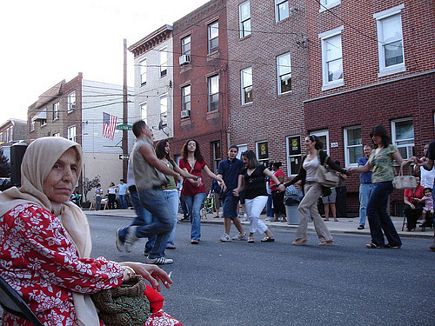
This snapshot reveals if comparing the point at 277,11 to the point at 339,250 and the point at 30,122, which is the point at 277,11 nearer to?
the point at 339,250

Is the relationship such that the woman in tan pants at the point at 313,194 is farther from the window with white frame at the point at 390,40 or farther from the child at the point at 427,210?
the window with white frame at the point at 390,40

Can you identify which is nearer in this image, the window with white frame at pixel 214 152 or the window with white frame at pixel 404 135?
the window with white frame at pixel 404 135

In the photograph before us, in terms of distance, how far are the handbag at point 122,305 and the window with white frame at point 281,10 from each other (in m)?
19.3

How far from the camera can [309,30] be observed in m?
18.6

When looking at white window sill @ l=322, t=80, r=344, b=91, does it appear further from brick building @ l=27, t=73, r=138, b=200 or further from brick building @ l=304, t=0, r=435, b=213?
brick building @ l=27, t=73, r=138, b=200

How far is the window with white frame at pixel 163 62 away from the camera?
2755 cm

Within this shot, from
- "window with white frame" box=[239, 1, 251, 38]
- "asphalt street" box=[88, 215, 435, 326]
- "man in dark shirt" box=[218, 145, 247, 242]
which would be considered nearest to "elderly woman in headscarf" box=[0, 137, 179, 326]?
"asphalt street" box=[88, 215, 435, 326]

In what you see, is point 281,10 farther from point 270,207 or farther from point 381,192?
point 381,192

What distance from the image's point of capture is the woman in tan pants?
27.0 feet

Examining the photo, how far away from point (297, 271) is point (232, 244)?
9.36ft

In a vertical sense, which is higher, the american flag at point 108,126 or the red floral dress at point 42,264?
the american flag at point 108,126

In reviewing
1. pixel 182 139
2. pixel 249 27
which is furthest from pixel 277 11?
pixel 182 139

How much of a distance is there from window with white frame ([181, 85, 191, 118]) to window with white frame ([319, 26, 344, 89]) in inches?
369

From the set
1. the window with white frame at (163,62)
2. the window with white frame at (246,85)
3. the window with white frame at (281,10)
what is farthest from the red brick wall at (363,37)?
the window with white frame at (163,62)
